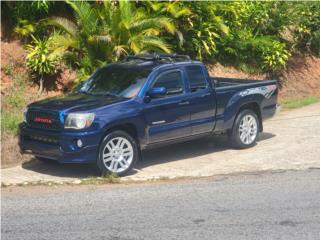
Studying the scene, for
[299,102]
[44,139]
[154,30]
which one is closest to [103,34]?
[154,30]

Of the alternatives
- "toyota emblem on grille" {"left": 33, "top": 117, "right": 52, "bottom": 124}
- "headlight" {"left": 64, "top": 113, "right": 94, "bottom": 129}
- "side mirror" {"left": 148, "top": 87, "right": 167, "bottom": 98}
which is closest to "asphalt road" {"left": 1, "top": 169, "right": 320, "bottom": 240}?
"headlight" {"left": 64, "top": 113, "right": 94, "bottom": 129}

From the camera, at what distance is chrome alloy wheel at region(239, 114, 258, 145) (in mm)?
11773

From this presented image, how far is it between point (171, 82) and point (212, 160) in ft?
4.76

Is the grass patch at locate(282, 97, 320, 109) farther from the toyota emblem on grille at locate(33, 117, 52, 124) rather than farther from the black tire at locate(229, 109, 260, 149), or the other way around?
the toyota emblem on grille at locate(33, 117, 52, 124)

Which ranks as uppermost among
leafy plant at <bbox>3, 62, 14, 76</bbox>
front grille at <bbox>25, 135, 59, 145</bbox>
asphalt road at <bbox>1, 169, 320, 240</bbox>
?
leafy plant at <bbox>3, 62, 14, 76</bbox>

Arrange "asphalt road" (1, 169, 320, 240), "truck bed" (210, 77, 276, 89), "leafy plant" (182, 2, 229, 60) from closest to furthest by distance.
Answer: "asphalt road" (1, 169, 320, 240)
"truck bed" (210, 77, 276, 89)
"leafy plant" (182, 2, 229, 60)

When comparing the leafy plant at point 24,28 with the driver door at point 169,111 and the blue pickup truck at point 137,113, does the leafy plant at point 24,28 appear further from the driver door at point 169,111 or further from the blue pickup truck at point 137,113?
the driver door at point 169,111

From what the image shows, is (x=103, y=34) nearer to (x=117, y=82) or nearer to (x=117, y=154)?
(x=117, y=82)

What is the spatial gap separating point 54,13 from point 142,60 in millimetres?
4399

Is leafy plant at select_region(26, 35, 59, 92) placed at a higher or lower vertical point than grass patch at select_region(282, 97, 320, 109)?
higher

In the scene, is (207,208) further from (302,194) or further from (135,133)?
(135,133)

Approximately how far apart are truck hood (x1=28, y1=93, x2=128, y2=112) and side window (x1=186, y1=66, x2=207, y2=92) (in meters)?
1.44

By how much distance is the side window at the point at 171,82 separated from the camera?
34.6 ft

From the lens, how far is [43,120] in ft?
32.0
